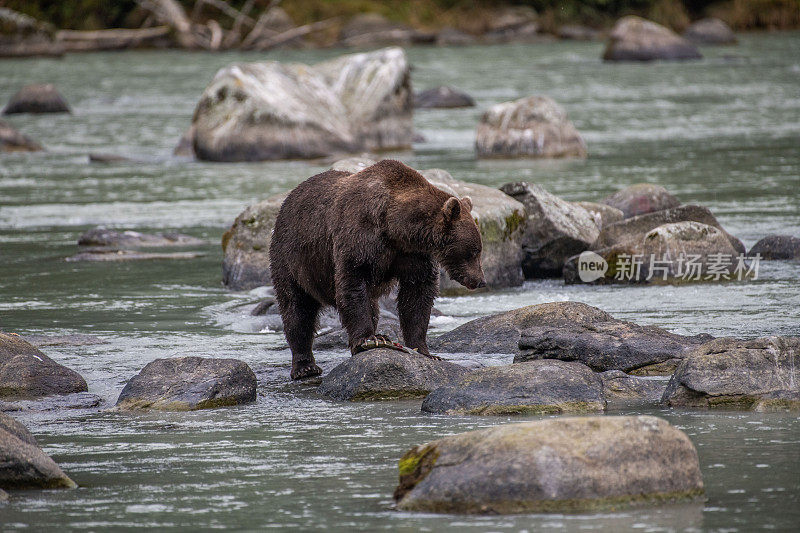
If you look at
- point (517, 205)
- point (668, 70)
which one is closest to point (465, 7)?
point (668, 70)

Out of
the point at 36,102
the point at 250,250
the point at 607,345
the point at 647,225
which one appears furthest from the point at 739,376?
the point at 36,102

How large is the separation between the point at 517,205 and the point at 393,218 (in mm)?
4317

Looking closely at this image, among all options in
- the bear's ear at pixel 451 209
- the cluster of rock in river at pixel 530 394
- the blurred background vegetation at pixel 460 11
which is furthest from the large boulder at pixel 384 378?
the blurred background vegetation at pixel 460 11

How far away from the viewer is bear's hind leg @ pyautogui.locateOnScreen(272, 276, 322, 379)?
847 cm

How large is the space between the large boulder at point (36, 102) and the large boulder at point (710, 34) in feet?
95.3

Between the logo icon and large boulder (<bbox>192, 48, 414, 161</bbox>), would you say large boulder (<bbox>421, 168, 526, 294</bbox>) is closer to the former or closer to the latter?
the logo icon

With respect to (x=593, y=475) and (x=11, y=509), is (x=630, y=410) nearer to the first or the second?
(x=593, y=475)

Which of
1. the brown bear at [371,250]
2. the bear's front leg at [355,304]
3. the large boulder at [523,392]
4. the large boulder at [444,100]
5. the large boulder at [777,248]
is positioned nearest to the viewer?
the large boulder at [523,392]

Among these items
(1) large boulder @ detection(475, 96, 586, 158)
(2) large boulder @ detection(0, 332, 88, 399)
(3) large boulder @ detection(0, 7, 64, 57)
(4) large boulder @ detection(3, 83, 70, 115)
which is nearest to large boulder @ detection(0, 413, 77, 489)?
(2) large boulder @ detection(0, 332, 88, 399)

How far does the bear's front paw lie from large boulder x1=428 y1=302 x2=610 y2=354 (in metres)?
0.97

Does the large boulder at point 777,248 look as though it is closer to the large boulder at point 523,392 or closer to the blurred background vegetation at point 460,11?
the large boulder at point 523,392

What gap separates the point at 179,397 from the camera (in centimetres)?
763

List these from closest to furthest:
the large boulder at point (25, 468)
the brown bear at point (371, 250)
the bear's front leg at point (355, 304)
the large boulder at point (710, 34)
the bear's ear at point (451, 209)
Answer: the large boulder at point (25, 468)
the bear's ear at point (451, 209)
the brown bear at point (371, 250)
the bear's front leg at point (355, 304)
the large boulder at point (710, 34)

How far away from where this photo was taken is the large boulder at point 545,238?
12.3m
